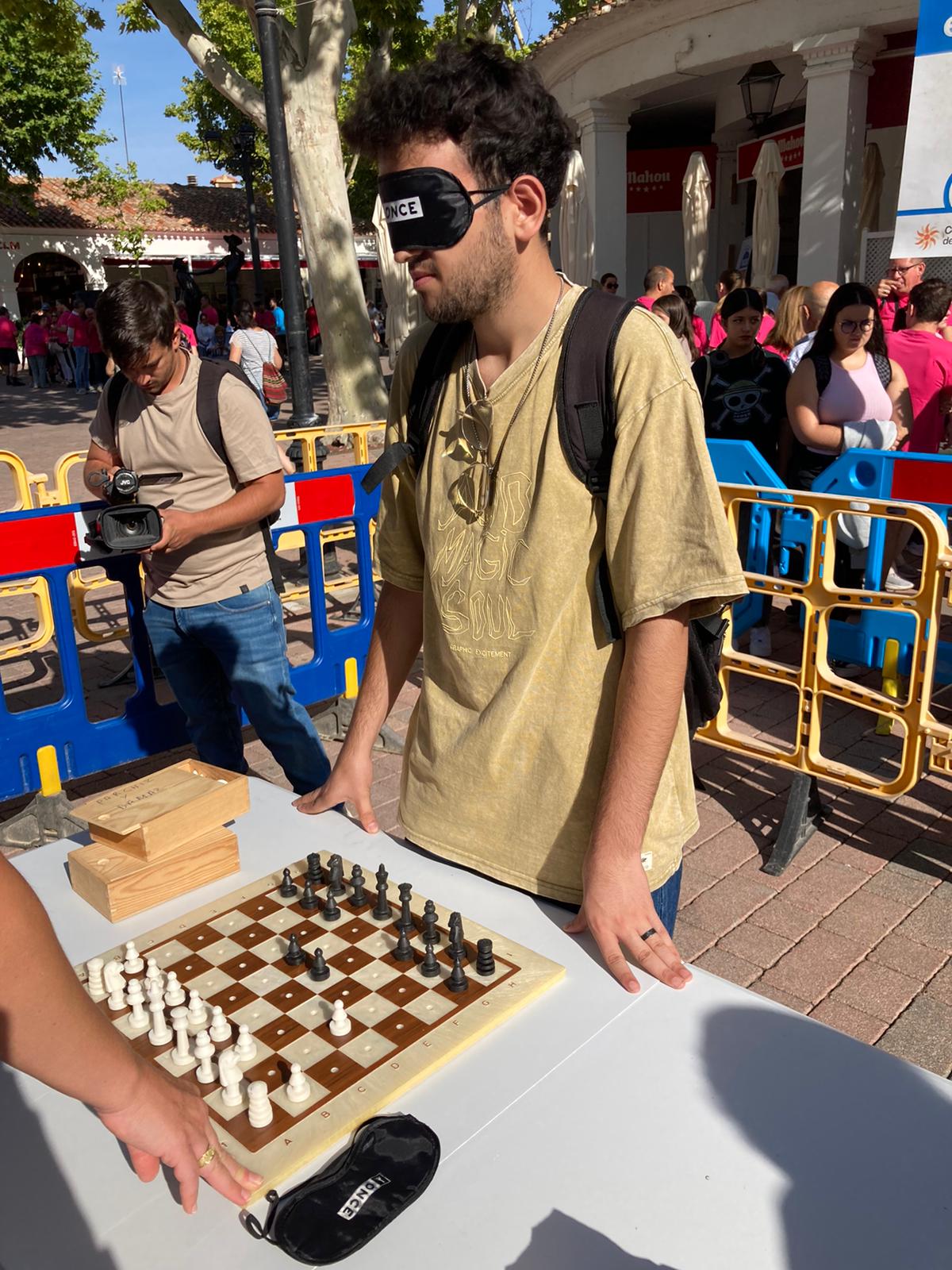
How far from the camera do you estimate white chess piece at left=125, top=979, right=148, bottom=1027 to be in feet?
5.06

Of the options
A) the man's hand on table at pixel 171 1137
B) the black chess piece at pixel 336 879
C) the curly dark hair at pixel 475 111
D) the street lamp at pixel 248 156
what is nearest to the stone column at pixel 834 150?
the street lamp at pixel 248 156

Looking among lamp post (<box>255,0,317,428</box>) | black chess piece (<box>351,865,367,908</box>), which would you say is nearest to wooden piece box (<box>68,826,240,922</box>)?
black chess piece (<box>351,865,367,908</box>)

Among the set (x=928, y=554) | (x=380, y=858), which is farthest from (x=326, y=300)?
(x=380, y=858)

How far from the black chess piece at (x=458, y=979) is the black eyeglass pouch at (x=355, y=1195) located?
273mm

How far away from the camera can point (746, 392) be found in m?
6.29

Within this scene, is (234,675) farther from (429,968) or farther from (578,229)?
(578,229)

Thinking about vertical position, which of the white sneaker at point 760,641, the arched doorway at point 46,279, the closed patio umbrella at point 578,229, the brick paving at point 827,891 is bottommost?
the brick paving at point 827,891

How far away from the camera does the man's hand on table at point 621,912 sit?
161 centimetres

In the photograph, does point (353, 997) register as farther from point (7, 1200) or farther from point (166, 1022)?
point (7, 1200)

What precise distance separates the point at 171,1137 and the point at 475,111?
1.49m

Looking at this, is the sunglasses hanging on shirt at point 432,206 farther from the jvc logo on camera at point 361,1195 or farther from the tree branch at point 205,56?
the tree branch at point 205,56

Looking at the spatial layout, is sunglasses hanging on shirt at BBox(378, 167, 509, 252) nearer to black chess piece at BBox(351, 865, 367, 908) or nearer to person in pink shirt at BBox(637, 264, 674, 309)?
black chess piece at BBox(351, 865, 367, 908)

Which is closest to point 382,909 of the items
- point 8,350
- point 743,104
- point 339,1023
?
point 339,1023

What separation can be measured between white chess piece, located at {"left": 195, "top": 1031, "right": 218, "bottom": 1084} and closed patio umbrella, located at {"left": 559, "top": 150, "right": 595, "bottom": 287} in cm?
1427
